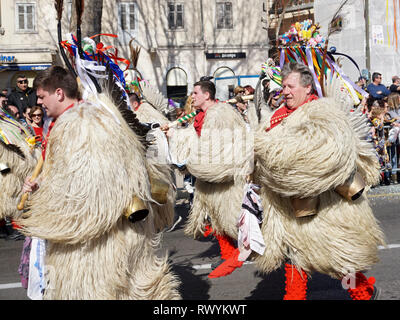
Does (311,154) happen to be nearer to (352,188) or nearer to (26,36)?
(352,188)

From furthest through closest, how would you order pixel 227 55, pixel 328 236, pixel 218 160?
pixel 227 55, pixel 218 160, pixel 328 236

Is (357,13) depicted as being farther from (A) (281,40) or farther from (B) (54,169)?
(B) (54,169)

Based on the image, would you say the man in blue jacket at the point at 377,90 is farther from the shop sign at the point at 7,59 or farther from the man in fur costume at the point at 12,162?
the shop sign at the point at 7,59

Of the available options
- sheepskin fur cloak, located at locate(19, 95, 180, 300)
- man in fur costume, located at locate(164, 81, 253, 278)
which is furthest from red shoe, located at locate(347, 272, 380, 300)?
sheepskin fur cloak, located at locate(19, 95, 180, 300)

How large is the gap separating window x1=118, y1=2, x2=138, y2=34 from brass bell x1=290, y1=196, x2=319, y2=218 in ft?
74.4

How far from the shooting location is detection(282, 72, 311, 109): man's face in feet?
13.0

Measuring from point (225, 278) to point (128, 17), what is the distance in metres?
21.6

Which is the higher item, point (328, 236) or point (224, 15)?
point (224, 15)

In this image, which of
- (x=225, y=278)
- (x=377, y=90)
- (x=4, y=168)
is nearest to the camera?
(x=225, y=278)

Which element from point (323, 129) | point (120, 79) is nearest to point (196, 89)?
point (120, 79)

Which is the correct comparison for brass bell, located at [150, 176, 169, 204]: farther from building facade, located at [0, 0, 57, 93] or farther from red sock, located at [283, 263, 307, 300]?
building facade, located at [0, 0, 57, 93]

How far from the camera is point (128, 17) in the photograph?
2506 centimetres

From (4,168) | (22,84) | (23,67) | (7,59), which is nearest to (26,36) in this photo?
(7,59)

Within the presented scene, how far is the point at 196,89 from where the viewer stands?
18.6ft
